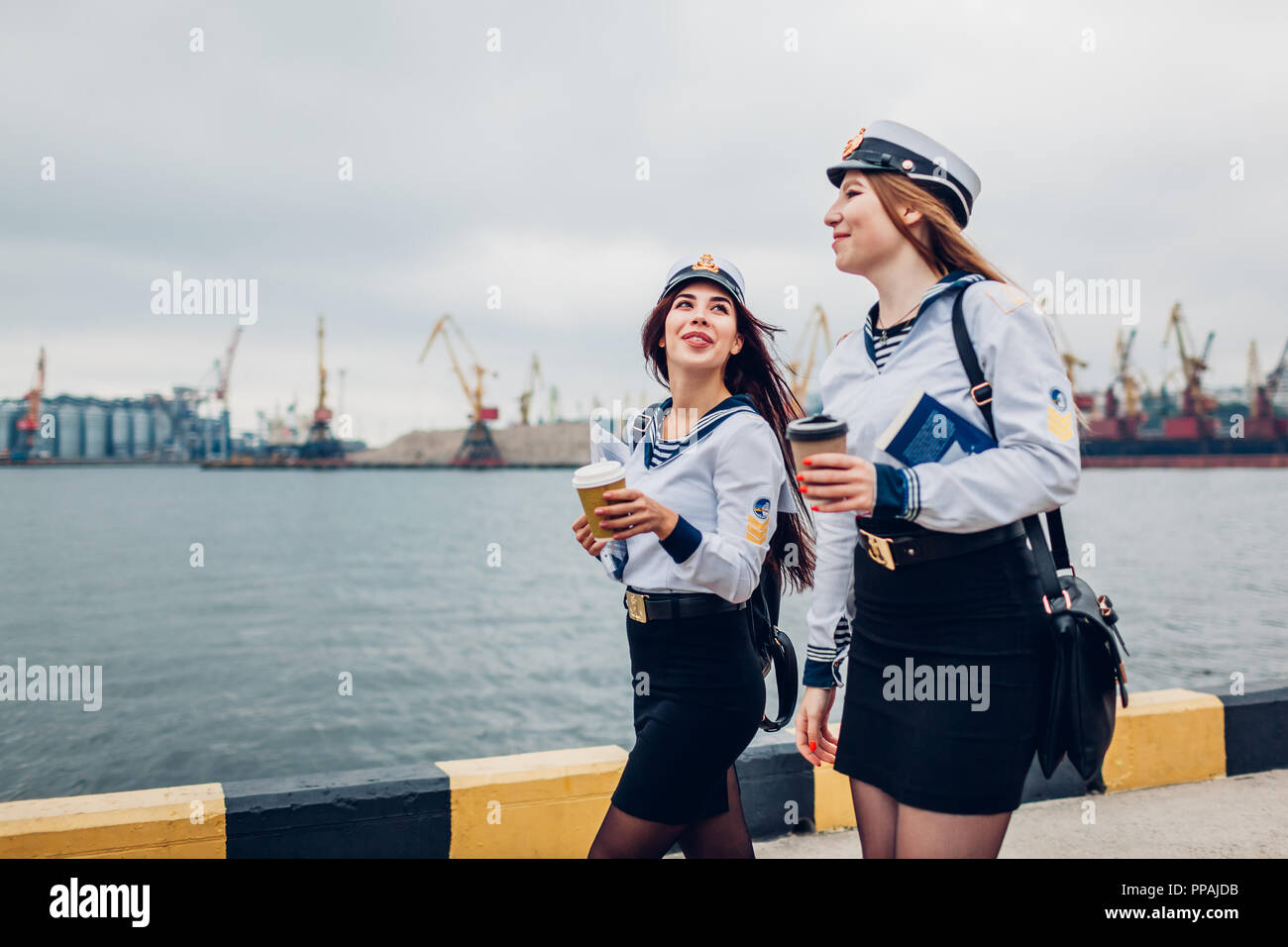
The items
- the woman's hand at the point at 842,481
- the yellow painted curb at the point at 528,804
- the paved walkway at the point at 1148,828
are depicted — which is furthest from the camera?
the paved walkway at the point at 1148,828

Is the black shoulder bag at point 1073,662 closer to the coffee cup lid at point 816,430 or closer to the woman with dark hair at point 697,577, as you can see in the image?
the coffee cup lid at point 816,430

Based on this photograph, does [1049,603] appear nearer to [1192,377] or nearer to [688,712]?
[688,712]

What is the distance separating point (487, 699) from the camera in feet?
40.0

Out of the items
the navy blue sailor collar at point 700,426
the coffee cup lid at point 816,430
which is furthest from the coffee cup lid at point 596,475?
the coffee cup lid at point 816,430

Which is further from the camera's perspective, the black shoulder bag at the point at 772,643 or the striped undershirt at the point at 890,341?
the black shoulder bag at the point at 772,643

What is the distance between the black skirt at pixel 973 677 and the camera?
5.58ft

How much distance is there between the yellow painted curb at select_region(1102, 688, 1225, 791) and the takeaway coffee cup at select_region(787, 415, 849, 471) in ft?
10.6

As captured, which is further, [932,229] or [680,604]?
[680,604]

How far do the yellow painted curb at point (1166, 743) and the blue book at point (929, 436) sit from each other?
3011 millimetres

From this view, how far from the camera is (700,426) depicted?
7.33ft

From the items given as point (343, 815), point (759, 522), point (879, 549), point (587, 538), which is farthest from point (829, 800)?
point (879, 549)

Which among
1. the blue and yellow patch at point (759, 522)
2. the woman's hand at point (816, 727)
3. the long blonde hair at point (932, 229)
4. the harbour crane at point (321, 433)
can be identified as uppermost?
the harbour crane at point (321, 433)

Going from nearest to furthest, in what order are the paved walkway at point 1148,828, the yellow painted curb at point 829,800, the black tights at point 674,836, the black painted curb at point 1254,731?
the black tights at point 674,836, the paved walkway at point 1148,828, the yellow painted curb at point 829,800, the black painted curb at point 1254,731

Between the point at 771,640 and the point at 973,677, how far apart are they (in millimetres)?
699
